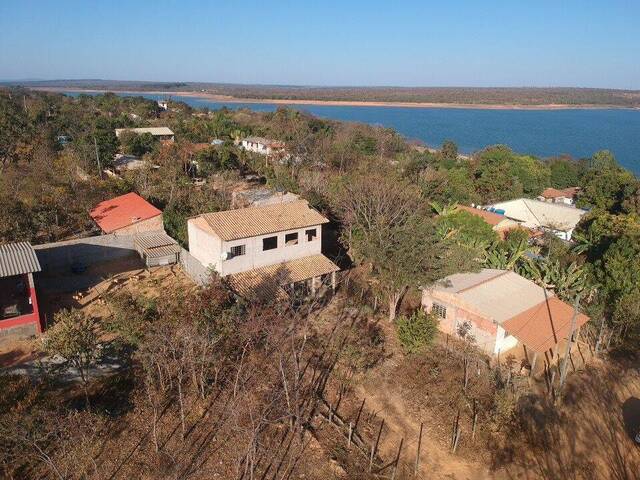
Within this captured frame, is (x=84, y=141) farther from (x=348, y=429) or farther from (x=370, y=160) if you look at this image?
(x=348, y=429)

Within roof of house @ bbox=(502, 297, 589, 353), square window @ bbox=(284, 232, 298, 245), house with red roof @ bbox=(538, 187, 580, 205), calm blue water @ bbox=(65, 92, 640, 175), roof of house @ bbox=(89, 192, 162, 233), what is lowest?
calm blue water @ bbox=(65, 92, 640, 175)

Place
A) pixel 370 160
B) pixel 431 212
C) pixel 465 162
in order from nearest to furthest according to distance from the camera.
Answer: pixel 431 212 < pixel 370 160 < pixel 465 162

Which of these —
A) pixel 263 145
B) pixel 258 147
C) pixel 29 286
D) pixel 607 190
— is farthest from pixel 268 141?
pixel 29 286

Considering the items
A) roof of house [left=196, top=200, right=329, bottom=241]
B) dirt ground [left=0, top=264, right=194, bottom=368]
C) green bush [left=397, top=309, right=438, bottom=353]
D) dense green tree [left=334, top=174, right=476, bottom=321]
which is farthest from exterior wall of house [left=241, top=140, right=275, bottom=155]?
green bush [left=397, top=309, right=438, bottom=353]

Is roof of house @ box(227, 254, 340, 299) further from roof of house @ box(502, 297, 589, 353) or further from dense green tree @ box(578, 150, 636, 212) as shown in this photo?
dense green tree @ box(578, 150, 636, 212)

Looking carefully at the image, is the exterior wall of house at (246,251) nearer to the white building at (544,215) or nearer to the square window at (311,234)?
the square window at (311,234)

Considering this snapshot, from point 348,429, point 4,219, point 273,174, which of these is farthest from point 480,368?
point 273,174

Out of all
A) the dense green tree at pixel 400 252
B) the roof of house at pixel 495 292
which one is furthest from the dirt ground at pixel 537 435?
the dense green tree at pixel 400 252
